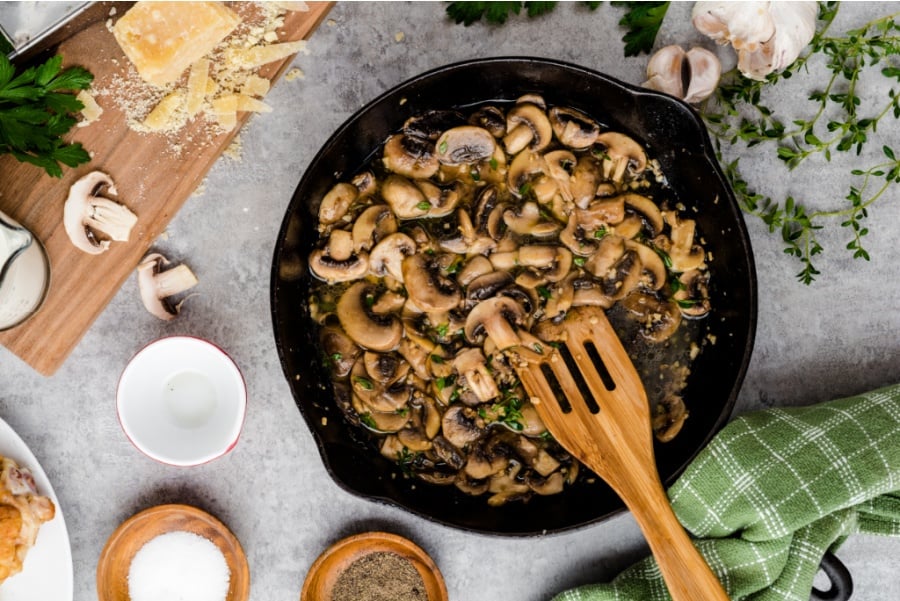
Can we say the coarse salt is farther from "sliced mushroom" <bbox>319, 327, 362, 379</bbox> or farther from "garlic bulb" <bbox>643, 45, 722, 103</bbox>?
"garlic bulb" <bbox>643, 45, 722, 103</bbox>

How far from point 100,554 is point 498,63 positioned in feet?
7.55

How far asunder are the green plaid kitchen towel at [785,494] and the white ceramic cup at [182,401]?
1.43 metres

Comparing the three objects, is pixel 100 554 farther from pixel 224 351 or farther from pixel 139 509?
pixel 224 351

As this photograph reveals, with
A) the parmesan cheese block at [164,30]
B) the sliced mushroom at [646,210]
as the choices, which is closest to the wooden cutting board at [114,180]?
the parmesan cheese block at [164,30]

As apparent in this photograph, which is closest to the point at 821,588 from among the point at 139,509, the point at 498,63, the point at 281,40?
the point at 498,63

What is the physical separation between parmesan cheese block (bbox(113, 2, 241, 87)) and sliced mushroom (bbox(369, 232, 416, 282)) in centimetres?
86

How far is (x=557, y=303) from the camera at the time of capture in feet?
8.95

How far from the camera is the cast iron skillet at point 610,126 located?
2.59 meters

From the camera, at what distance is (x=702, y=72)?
2.82 m

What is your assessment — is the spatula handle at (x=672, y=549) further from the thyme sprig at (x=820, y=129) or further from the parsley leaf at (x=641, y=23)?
the parsley leaf at (x=641, y=23)

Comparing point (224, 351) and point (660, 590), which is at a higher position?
point (224, 351)

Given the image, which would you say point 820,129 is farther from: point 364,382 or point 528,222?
point 364,382

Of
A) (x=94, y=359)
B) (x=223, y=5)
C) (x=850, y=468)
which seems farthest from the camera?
Answer: (x=94, y=359)

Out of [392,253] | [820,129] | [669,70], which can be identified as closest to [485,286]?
[392,253]
